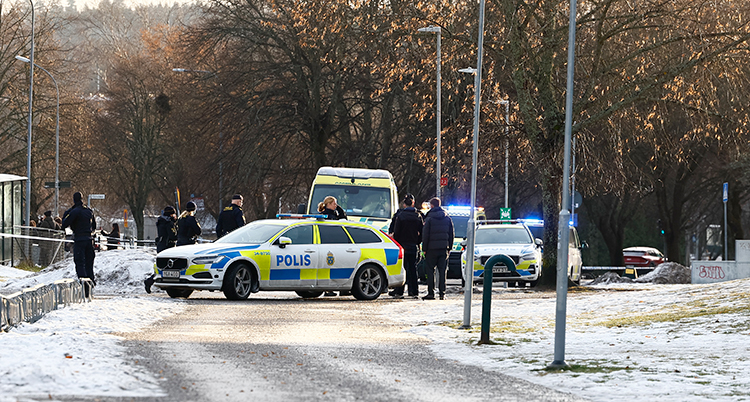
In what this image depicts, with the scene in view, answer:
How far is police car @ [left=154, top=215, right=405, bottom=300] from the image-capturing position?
63.3ft

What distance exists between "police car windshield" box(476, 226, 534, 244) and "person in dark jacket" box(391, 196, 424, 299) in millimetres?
6357

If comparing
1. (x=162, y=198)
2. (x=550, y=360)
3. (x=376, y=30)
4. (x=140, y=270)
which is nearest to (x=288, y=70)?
(x=376, y=30)

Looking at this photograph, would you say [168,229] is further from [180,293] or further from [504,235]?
[504,235]

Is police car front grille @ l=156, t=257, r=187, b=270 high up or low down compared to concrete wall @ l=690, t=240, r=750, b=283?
up

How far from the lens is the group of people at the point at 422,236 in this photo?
20781mm

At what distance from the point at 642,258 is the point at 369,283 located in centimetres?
3148

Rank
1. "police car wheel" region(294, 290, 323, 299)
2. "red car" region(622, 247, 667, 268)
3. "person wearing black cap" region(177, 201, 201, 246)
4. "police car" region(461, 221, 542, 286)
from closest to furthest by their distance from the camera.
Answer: "police car wheel" region(294, 290, 323, 299) → "person wearing black cap" region(177, 201, 201, 246) → "police car" region(461, 221, 542, 286) → "red car" region(622, 247, 667, 268)

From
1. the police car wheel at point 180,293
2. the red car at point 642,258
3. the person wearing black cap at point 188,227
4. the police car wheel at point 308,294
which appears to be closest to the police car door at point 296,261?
the police car wheel at point 308,294

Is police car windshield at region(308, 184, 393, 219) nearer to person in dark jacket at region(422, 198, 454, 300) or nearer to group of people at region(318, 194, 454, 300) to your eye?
group of people at region(318, 194, 454, 300)

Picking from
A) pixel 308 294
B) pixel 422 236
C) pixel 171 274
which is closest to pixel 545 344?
pixel 171 274

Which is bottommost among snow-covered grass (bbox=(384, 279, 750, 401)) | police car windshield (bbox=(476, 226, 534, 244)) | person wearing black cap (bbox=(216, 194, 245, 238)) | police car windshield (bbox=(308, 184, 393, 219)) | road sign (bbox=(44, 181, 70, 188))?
snow-covered grass (bbox=(384, 279, 750, 401))

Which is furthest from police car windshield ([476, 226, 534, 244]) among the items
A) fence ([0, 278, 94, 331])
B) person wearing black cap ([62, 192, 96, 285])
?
fence ([0, 278, 94, 331])

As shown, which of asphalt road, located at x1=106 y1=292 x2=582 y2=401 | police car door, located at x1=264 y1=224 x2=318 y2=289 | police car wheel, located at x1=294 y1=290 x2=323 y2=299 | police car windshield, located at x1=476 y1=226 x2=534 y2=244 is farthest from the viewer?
police car windshield, located at x1=476 y1=226 x2=534 y2=244

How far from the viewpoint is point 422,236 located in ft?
69.7
